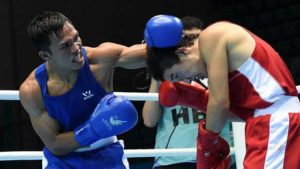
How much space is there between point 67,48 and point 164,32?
0.42 m

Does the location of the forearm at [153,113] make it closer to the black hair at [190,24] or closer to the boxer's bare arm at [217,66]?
the black hair at [190,24]

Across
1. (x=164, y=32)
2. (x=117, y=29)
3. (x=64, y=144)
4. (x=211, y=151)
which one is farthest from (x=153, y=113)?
(x=117, y=29)

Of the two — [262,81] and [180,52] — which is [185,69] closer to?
[180,52]

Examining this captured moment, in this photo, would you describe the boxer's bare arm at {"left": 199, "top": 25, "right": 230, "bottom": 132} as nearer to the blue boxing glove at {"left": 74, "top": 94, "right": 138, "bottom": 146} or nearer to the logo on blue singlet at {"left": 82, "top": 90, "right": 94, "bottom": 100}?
the blue boxing glove at {"left": 74, "top": 94, "right": 138, "bottom": 146}

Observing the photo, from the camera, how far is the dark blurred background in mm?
5473

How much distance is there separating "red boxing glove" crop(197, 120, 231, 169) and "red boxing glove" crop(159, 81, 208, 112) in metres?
0.14

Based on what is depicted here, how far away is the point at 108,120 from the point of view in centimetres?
172

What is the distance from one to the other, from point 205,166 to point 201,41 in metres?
0.39

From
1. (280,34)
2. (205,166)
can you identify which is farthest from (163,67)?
(280,34)

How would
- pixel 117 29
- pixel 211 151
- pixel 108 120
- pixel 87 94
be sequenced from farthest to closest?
pixel 117 29 < pixel 87 94 < pixel 108 120 < pixel 211 151

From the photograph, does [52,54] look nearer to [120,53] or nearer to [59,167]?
[120,53]

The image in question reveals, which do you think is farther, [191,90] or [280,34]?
[280,34]

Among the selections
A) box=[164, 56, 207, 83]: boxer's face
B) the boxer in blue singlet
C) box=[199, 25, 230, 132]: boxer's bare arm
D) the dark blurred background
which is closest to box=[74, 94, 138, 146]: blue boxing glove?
the boxer in blue singlet

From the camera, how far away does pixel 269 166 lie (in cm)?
150
